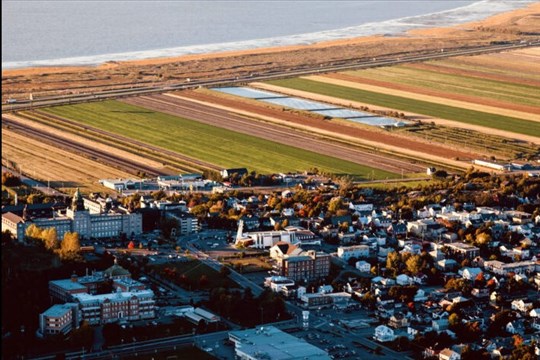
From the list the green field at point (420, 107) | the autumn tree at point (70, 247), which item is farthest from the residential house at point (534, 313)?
the green field at point (420, 107)

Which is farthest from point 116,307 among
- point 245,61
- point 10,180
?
point 245,61

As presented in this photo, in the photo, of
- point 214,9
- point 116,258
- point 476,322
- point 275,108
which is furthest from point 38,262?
point 214,9

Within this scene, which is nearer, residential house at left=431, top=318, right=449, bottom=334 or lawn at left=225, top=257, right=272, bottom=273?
residential house at left=431, top=318, right=449, bottom=334

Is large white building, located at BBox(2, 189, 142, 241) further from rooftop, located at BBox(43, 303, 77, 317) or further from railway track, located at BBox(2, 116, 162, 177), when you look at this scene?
rooftop, located at BBox(43, 303, 77, 317)

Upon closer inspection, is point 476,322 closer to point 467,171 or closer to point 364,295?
point 364,295

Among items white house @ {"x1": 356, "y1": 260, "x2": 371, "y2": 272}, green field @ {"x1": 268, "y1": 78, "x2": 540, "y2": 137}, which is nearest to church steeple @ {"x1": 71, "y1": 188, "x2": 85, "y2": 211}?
white house @ {"x1": 356, "y1": 260, "x2": 371, "y2": 272}
